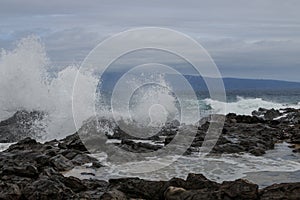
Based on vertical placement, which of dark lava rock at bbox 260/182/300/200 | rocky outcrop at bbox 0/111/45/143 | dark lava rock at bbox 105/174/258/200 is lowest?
rocky outcrop at bbox 0/111/45/143

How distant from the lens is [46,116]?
23.0 m

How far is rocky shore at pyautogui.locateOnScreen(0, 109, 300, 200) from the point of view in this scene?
7918 millimetres

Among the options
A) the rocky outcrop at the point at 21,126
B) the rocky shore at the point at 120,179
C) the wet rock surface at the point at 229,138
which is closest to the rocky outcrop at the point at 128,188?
the rocky shore at the point at 120,179

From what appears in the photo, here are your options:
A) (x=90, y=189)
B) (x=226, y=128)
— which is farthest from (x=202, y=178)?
(x=226, y=128)

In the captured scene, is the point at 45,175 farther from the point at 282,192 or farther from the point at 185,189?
the point at 282,192

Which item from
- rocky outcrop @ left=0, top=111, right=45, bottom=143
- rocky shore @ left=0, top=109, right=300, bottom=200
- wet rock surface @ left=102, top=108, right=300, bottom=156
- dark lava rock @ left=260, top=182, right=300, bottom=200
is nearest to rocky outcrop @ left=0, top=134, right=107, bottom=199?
rocky shore @ left=0, top=109, right=300, bottom=200

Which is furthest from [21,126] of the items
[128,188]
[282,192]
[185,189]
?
[282,192]

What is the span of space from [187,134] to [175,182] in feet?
33.0

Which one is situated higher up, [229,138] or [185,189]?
[185,189]

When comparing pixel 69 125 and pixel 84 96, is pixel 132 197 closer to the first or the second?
pixel 69 125

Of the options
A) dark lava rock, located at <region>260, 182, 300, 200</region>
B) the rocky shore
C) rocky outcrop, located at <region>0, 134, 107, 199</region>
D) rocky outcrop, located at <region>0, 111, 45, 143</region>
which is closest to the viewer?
dark lava rock, located at <region>260, 182, 300, 200</region>

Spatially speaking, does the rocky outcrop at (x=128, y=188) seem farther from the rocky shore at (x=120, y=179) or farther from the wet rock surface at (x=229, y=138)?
the wet rock surface at (x=229, y=138)

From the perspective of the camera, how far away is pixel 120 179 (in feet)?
32.1

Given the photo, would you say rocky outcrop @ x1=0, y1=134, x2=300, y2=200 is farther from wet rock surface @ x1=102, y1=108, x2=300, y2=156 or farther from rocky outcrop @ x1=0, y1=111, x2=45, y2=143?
rocky outcrop @ x1=0, y1=111, x2=45, y2=143
